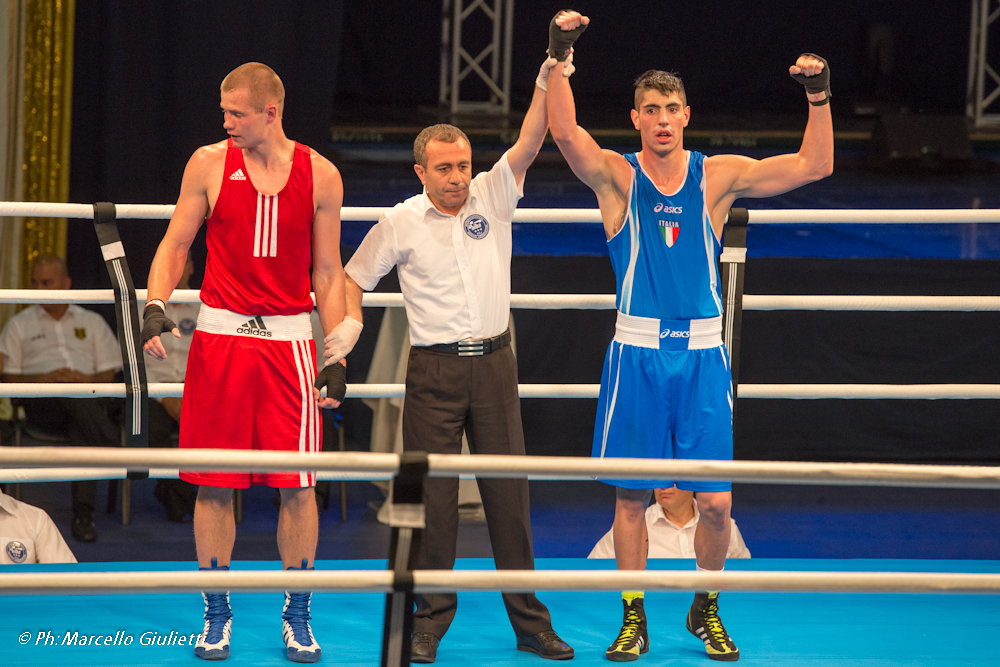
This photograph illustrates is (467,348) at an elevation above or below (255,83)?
below

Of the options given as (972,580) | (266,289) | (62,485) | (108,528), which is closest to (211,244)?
(266,289)

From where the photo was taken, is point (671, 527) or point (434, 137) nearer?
point (434, 137)

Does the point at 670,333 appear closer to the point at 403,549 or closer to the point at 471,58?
the point at 403,549

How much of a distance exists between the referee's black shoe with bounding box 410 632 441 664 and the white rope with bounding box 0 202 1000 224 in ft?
3.68

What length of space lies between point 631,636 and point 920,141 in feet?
29.2

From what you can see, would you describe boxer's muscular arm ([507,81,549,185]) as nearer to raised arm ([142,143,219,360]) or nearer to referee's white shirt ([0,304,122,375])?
raised arm ([142,143,219,360])

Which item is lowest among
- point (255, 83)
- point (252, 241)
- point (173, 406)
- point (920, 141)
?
point (173, 406)

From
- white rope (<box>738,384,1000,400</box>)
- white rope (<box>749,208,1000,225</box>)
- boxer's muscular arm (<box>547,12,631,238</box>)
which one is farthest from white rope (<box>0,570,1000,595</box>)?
white rope (<box>749,208,1000,225</box>)

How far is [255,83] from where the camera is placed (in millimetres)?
2512

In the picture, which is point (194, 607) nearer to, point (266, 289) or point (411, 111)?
point (266, 289)

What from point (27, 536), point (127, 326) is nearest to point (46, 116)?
point (27, 536)

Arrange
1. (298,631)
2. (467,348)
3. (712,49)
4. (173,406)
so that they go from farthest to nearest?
1. (712,49)
2. (173,406)
3. (467,348)
4. (298,631)

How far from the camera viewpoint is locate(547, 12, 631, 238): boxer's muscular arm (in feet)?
8.23

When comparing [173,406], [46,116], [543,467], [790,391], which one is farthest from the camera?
[46,116]
